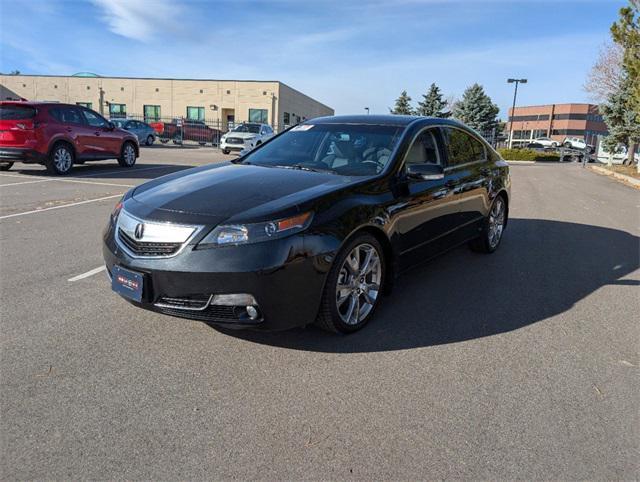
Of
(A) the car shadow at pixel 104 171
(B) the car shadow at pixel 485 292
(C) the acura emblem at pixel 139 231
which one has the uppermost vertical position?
(C) the acura emblem at pixel 139 231

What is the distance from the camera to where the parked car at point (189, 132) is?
35.4 metres

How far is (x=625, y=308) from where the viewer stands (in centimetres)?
455

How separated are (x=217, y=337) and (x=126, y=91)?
52849 mm

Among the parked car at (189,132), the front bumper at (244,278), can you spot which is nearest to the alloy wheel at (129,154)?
the front bumper at (244,278)

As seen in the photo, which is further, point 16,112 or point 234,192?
point 16,112

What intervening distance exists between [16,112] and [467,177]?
1081cm

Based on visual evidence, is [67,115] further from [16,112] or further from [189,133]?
[189,133]

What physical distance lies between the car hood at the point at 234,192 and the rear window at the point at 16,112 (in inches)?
368

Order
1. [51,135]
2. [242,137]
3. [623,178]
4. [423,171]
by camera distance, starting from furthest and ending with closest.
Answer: [242,137] < [623,178] < [51,135] < [423,171]

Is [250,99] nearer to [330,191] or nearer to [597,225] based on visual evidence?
[597,225]

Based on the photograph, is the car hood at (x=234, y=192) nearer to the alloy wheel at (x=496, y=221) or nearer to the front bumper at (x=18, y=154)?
the alloy wheel at (x=496, y=221)

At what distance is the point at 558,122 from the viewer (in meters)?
104

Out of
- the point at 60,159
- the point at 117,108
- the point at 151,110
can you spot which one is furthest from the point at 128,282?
the point at 117,108

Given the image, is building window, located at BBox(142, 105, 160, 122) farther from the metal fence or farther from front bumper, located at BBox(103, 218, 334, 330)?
front bumper, located at BBox(103, 218, 334, 330)
